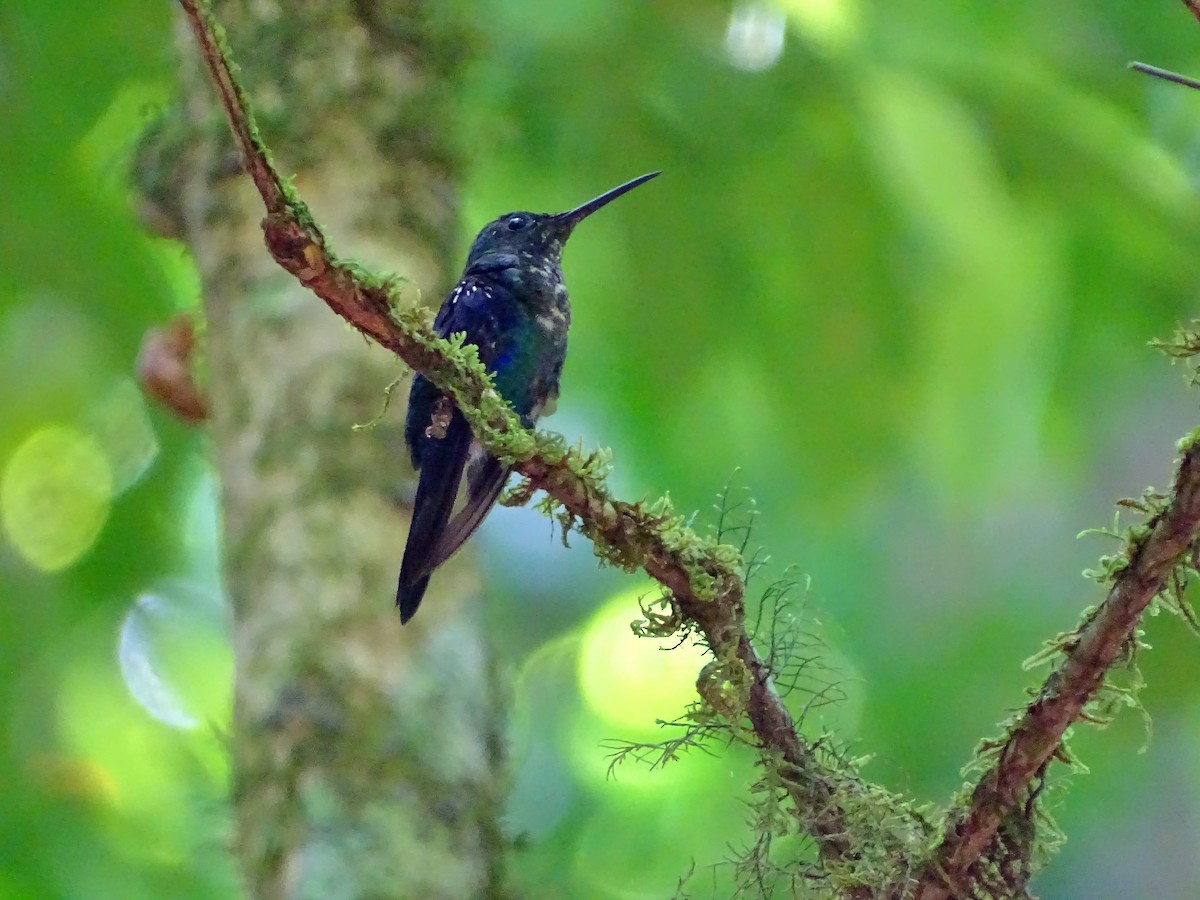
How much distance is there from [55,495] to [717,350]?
2.09 metres

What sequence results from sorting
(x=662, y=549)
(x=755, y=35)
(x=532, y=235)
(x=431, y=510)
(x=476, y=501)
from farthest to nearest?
(x=755, y=35), (x=532, y=235), (x=476, y=501), (x=431, y=510), (x=662, y=549)

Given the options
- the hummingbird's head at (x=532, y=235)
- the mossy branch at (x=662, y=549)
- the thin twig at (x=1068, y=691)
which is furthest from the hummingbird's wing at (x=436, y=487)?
the thin twig at (x=1068, y=691)

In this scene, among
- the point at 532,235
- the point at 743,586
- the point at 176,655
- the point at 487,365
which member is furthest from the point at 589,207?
the point at 176,655

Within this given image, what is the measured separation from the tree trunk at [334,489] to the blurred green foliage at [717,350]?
146 millimetres

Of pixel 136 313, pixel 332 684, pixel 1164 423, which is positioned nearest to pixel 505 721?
pixel 332 684

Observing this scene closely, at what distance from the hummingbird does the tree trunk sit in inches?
3.7

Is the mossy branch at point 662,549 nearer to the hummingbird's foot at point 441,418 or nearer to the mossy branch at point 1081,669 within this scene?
the mossy branch at point 1081,669

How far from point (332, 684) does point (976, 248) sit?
147 centimetres

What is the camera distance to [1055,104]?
275cm

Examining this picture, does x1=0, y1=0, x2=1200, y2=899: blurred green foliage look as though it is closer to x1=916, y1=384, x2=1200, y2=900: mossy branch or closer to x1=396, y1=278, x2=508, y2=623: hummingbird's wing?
x1=396, y1=278, x2=508, y2=623: hummingbird's wing

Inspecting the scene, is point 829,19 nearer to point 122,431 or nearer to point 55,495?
point 122,431

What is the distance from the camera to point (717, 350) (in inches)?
132

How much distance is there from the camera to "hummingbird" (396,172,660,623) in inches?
77.8

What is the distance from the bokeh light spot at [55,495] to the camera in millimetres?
3719
